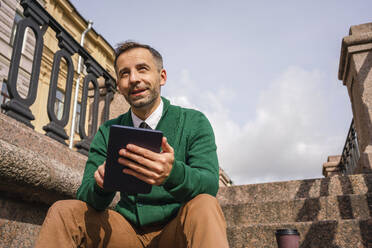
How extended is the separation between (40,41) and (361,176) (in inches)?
146

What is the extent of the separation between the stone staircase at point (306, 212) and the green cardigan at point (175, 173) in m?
1.50

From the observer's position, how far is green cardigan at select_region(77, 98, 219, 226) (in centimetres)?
137

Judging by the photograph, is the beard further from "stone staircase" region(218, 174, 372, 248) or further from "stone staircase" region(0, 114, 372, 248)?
"stone staircase" region(218, 174, 372, 248)

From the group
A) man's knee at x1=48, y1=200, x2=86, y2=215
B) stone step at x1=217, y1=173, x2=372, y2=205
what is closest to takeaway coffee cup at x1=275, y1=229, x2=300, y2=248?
man's knee at x1=48, y1=200, x2=86, y2=215

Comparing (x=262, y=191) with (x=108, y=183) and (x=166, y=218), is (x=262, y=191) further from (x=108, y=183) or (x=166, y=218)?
(x=108, y=183)

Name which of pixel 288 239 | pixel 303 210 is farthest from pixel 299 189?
pixel 288 239

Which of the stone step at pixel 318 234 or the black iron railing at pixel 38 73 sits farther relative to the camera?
the stone step at pixel 318 234

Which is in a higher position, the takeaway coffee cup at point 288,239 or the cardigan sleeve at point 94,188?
the cardigan sleeve at point 94,188

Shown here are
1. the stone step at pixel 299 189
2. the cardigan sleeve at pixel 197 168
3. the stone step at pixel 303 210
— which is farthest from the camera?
the stone step at pixel 299 189

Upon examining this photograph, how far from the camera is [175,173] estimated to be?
128 cm

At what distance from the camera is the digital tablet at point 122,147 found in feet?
3.97

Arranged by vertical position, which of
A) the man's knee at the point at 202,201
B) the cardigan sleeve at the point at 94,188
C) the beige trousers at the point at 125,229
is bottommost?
the beige trousers at the point at 125,229

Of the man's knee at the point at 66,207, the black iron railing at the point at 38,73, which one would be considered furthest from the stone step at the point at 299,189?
the man's knee at the point at 66,207

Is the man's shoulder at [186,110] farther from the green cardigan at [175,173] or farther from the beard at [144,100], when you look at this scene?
the beard at [144,100]
